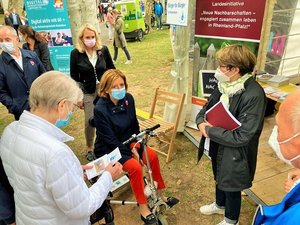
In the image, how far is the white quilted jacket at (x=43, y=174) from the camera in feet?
4.57

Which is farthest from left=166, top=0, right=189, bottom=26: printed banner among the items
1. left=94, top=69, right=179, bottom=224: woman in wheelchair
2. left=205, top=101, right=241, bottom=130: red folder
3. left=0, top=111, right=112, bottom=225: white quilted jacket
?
left=0, top=111, right=112, bottom=225: white quilted jacket

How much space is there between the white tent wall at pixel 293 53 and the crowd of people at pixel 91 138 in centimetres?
334

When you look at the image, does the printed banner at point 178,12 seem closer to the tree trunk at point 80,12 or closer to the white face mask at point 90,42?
the white face mask at point 90,42

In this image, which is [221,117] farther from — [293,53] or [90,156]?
[293,53]

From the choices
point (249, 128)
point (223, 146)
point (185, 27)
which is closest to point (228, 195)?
point (223, 146)

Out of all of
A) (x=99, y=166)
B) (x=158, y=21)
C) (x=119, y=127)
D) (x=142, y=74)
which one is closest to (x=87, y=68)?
(x=119, y=127)

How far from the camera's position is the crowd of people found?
1391 millimetres

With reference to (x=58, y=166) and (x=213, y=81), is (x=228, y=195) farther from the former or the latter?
(x=213, y=81)

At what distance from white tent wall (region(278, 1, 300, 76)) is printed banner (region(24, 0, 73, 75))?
465 centimetres

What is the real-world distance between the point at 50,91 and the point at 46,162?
41 cm

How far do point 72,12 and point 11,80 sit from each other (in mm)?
2949

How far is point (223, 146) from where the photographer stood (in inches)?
94.7

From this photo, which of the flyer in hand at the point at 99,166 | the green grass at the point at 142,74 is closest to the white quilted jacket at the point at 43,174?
the flyer in hand at the point at 99,166

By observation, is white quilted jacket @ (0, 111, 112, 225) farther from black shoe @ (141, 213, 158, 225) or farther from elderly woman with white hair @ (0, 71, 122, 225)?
black shoe @ (141, 213, 158, 225)
